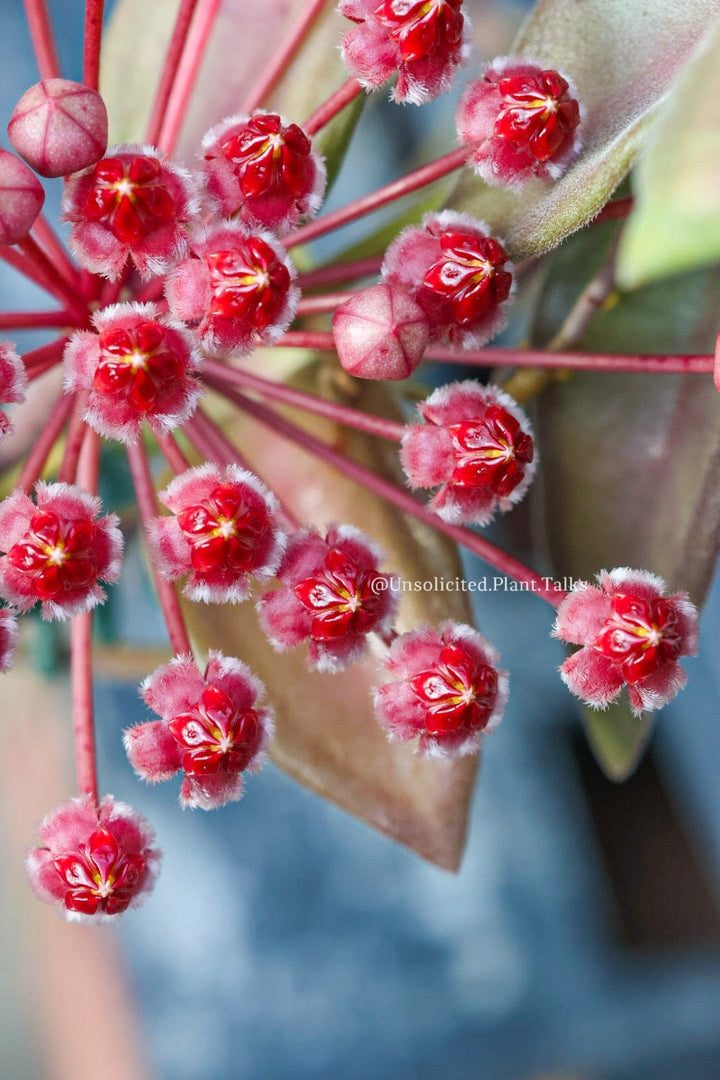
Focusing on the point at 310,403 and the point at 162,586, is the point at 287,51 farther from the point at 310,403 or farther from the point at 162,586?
the point at 162,586

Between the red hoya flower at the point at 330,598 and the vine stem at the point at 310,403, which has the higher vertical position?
the vine stem at the point at 310,403

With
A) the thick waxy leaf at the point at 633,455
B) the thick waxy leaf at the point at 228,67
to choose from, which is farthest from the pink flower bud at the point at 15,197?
the thick waxy leaf at the point at 633,455

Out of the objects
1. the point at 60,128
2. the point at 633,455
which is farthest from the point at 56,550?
the point at 633,455

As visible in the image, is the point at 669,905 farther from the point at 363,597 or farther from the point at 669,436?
the point at 363,597

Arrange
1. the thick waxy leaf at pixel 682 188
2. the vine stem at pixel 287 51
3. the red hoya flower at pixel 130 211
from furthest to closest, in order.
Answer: the vine stem at pixel 287 51 < the red hoya flower at pixel 130 211 < the thick waxy leaf at pixel 682 188

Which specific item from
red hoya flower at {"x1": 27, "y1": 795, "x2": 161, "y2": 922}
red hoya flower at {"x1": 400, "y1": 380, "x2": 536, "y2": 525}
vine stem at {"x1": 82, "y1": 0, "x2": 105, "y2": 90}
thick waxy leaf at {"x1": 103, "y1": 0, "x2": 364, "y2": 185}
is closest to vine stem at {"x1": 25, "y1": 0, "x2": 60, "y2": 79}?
vine stem at {"x1": 82, "y1": 0, "x2": 105, "y2": 90}

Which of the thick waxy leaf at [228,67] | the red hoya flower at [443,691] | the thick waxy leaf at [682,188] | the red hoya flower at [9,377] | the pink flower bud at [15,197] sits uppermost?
the thick waxy leaf at [228,67]

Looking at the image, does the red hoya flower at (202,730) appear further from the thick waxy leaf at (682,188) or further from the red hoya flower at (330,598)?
the thick waxy leaf at (682,188)

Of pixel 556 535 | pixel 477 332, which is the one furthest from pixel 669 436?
pixel 477 332
